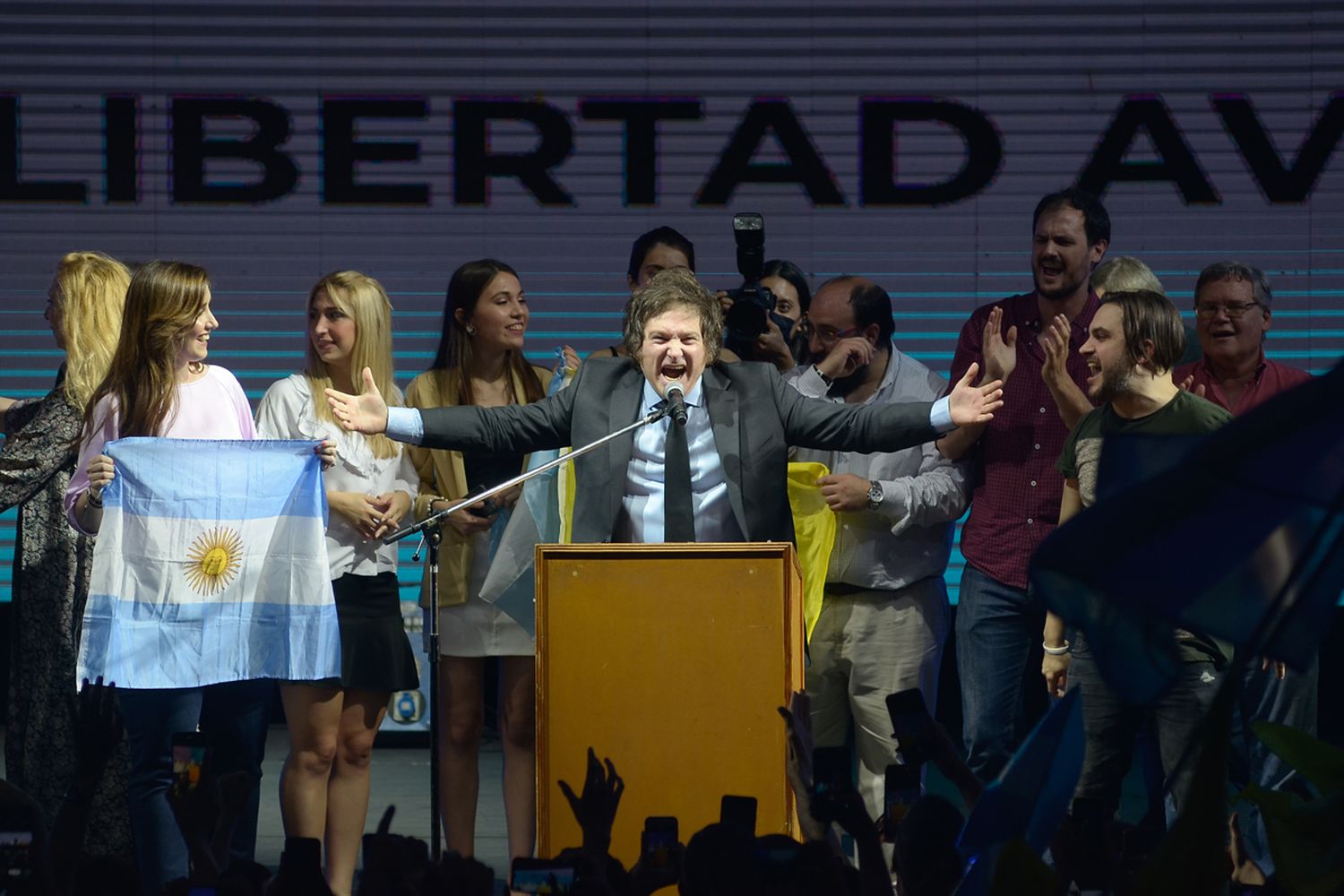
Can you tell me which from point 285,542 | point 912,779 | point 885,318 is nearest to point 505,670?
point 285,542

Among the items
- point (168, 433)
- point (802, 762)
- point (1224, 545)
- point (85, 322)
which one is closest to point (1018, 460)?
point (802, 762)

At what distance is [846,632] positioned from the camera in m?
4.63

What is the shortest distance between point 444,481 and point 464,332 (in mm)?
453

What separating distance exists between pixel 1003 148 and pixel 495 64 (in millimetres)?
2158

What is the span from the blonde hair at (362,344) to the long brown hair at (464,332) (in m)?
0.24

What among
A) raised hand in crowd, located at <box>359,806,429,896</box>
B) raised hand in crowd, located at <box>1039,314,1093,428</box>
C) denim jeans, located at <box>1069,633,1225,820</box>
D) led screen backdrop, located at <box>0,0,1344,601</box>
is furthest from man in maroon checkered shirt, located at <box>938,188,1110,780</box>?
raised hand in crowd, located at <box>359,806,429,896</box>

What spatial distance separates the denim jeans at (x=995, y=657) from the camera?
4500 mm

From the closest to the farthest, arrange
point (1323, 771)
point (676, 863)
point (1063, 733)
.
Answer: point (1323, 771), point (1063, 733), point (676, 863)

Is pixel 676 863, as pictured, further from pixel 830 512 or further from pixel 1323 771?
pixel 830 512

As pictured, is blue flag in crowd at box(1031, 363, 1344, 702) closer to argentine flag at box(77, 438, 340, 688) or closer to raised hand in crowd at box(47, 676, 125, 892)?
raised hand in crowd at box(47, 676, 125, 892)

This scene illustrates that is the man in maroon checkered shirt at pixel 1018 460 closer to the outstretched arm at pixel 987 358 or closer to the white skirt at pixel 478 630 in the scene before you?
the outstretched arm at pixel 987 358

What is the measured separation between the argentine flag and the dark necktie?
1.00m

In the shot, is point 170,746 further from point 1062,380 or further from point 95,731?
point 1062,380

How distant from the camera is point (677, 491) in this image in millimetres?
3846
